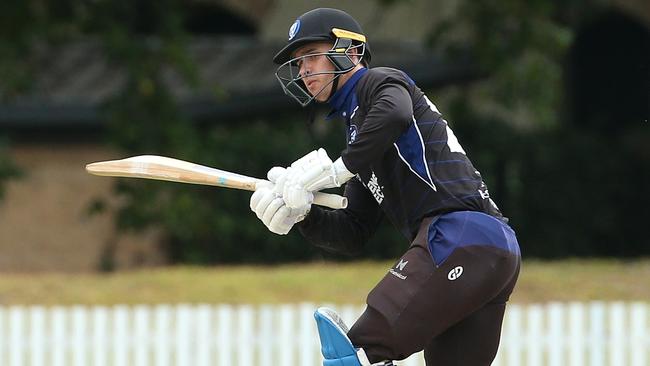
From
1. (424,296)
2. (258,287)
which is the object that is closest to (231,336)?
(258,287)

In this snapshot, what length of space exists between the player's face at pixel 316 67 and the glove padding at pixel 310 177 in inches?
10.6

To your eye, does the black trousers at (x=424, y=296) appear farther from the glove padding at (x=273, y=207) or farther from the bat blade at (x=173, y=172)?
the bat blade at (x=173, y=172)

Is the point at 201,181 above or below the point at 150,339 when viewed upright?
above

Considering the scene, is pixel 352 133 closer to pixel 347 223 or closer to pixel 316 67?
pixel 316 67

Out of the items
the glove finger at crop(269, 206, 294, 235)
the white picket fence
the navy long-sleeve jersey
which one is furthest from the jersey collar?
the white picket fence

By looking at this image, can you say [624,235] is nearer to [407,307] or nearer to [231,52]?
[231,52]

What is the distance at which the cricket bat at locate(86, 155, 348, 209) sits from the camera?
4160mm

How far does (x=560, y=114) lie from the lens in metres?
15.9

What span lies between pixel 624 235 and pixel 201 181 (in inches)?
477

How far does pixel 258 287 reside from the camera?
9617mm

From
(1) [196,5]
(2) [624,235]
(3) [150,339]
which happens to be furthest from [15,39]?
(2) [624,235]

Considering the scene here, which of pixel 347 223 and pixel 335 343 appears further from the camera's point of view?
pixel 347 223

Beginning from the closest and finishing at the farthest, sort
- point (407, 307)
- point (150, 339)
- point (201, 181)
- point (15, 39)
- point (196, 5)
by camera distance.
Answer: point (407, 307), point (201, 181), point (150, 339), point (15, 39), point (196, 5)

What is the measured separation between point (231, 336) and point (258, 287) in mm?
2102
